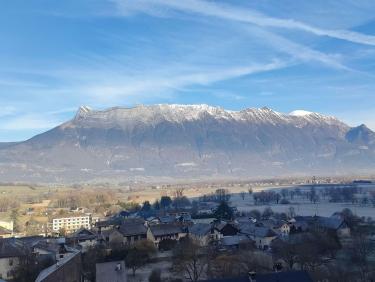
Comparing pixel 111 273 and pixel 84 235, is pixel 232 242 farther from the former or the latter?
pixel 111 273

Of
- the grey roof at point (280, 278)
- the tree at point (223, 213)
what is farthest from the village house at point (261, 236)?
the grey roof at point (280, 278)

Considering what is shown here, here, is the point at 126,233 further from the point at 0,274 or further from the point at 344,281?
the point at 344,281

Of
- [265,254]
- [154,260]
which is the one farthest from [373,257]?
[154,260]

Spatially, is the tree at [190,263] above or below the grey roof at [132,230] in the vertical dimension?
below

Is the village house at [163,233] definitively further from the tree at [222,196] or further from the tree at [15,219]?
the tree at [222,196]

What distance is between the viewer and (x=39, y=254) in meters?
43.8

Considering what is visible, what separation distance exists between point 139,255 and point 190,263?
19.0 ft

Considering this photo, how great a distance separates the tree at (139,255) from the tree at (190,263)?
10.4 feet

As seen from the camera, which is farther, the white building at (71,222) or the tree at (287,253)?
the white building at (71,222)

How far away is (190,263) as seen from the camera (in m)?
38.6

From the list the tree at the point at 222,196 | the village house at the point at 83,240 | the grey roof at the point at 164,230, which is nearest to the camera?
the village house at the point at 83,240

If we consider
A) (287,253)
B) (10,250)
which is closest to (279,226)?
(287,253)

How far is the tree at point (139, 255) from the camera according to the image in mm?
41369

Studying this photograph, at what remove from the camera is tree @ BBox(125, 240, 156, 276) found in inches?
1629
